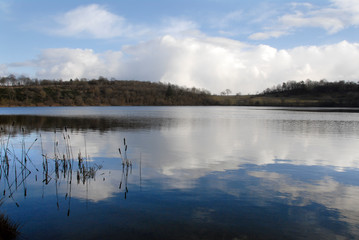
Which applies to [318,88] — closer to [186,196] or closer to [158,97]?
[158,97]

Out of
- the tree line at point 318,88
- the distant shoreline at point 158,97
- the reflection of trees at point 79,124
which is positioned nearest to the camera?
the reflection of trees at point 79,124

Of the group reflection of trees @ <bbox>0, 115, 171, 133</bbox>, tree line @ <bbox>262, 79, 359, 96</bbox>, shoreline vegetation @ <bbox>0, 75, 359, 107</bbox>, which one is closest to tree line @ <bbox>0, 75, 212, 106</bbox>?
shoreline vegetation @ <bbox>0, 75, 359, 107</bbox>

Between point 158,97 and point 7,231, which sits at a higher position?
point 158,97

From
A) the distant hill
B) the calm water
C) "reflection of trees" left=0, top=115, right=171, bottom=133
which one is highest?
the distant hill

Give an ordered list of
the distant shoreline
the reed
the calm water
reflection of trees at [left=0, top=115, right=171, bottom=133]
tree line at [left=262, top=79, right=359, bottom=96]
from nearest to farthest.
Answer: the reed < the calm water < reflection of trees at [left=0, top=115, right=171, bottom=133] < the distant shoreline < tree line at [left=262, top=79, right=359, bottom=96]

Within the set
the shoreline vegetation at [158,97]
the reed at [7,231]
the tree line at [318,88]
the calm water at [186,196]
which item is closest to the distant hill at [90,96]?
the shoreline vegetation at [158,97]

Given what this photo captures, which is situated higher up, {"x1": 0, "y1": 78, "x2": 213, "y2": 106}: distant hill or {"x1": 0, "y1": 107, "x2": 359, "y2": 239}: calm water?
{"x1": 0, "y1": 78, "x2": 213, "y2": 106}: distant hill

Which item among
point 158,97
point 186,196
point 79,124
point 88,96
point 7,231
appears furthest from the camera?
point 158,97

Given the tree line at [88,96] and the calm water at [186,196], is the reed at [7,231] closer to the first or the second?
the calm water at [186,196]

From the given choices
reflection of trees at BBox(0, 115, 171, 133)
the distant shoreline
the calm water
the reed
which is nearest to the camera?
the reed

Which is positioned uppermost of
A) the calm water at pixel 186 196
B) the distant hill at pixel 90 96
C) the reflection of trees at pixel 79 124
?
the distant hill at pixel 90 96

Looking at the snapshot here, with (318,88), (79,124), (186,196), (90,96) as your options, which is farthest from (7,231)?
(318,88)

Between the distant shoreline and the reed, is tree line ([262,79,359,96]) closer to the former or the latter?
the distant shoreline

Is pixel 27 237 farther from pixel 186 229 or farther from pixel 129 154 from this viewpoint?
pixel 129 154
